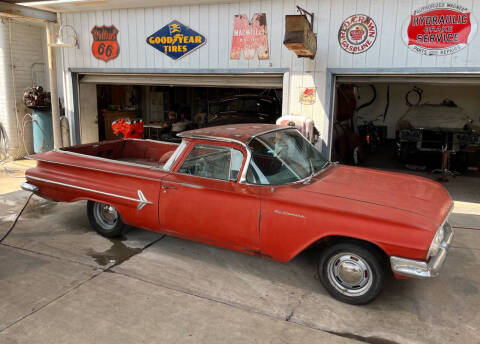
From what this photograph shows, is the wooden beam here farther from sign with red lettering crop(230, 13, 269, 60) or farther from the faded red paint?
sign with red lettering crop(230, 13, 269, 60)

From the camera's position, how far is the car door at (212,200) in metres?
4.09

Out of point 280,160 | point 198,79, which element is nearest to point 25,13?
point 198,79

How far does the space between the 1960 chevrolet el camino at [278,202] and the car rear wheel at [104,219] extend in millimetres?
19

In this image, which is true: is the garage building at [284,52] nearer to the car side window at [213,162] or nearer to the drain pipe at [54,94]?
the drain pipe at [54,94]

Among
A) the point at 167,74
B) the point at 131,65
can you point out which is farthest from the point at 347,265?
the point at 131,65

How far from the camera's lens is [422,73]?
641cm

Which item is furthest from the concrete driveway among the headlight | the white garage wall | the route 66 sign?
the route 66 sign

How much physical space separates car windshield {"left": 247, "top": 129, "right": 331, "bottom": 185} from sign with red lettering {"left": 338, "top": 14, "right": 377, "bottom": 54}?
2.80 metres

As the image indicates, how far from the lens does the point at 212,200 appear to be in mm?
4242

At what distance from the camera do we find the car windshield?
163 inches

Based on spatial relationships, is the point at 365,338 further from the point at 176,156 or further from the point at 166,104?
the point at 166,104

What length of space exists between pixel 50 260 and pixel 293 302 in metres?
2.82

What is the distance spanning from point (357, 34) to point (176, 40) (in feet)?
11.6

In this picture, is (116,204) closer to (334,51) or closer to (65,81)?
(334,51)
